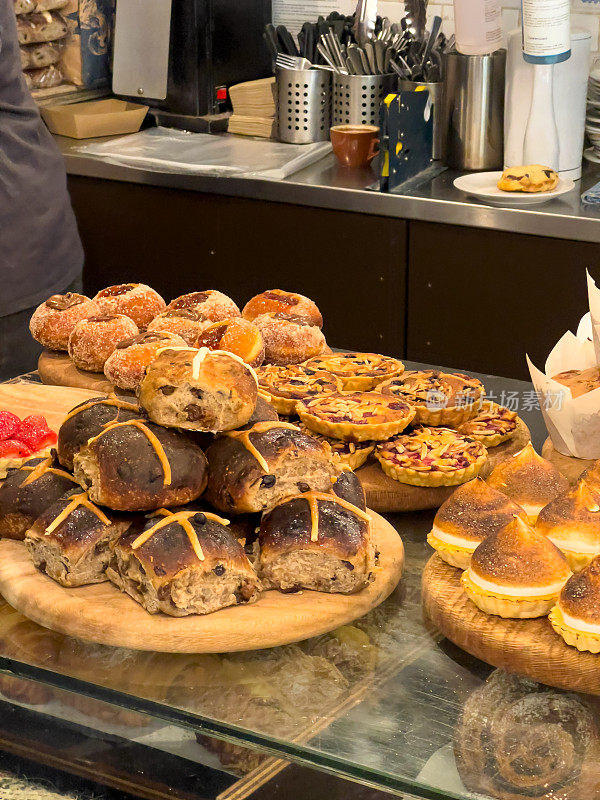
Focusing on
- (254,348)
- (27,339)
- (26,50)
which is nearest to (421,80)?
(26,50)

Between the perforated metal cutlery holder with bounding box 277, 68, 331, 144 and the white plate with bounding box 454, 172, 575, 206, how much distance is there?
1.93 feet

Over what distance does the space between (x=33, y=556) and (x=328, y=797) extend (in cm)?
41

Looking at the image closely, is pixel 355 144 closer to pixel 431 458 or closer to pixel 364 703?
pixel 431 458

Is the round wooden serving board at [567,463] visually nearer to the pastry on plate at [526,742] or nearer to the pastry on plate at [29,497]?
the pastry on plate at [526,742]

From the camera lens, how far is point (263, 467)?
1113 millimetres

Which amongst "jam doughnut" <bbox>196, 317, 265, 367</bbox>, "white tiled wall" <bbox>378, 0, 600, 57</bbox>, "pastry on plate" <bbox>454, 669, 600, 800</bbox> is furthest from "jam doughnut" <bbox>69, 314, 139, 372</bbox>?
"white tiled wall" <bbox>378, 0, 600, 57</bbox>

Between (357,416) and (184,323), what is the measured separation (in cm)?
41

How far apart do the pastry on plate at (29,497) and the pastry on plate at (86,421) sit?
2 centimetres

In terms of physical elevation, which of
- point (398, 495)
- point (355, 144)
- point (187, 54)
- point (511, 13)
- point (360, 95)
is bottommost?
point (398, 495)

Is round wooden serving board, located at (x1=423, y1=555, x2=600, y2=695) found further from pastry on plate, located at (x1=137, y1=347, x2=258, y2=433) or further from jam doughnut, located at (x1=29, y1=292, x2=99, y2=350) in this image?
jam doughnut, located at (x1=29, y1=292, x2=99, y2=350)

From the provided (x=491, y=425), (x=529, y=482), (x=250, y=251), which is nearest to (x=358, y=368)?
(x=491, y=425)

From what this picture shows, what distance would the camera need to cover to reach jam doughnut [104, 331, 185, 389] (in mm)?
1605

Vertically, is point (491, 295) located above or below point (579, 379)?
below

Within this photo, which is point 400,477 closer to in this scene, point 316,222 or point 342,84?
point 316,222
